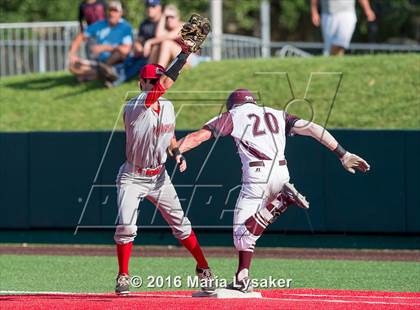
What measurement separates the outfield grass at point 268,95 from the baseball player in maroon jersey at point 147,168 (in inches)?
313

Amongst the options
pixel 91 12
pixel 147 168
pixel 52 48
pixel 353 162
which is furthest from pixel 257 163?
pixel 52 48

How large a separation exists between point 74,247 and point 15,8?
62.0 feet

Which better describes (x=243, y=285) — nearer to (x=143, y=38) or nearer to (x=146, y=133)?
(x=146, y=133)

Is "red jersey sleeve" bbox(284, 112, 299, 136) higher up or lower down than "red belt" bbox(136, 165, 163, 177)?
higher up

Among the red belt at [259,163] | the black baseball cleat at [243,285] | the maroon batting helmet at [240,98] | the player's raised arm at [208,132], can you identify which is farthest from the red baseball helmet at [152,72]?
the black baseball cleat at [243,285]

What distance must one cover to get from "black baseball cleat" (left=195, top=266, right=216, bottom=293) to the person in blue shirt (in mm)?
9363

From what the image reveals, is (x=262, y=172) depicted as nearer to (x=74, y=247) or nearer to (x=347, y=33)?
(x=74, y=247)

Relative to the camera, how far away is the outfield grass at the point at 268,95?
728 inches

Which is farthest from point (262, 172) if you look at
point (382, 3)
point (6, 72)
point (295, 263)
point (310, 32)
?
point (310, 32)

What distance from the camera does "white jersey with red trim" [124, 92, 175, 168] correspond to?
10.3 metres

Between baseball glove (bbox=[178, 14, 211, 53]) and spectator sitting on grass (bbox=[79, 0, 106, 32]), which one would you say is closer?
baseball glove (bbox=[178, 14, 211, 53])

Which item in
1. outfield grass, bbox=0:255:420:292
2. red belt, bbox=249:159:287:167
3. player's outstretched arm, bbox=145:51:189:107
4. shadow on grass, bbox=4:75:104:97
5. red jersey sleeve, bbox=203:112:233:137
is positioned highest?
player's outstretched arm, bbox=145:51:189:107

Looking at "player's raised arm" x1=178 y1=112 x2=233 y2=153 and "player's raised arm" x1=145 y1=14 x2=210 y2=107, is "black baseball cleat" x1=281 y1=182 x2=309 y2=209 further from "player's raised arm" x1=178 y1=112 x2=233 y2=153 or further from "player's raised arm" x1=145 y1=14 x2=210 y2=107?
"player's raised arm" x1=145 y1=14 x2=210 y2=107

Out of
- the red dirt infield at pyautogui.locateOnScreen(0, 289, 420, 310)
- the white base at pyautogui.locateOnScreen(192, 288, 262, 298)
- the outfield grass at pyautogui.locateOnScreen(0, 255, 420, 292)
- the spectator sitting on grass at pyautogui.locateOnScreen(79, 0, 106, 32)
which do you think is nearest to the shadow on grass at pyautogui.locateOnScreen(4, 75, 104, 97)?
the spectator sitting on grass at pyautogui.locateOnScreen(79, 0, 106, 32)
